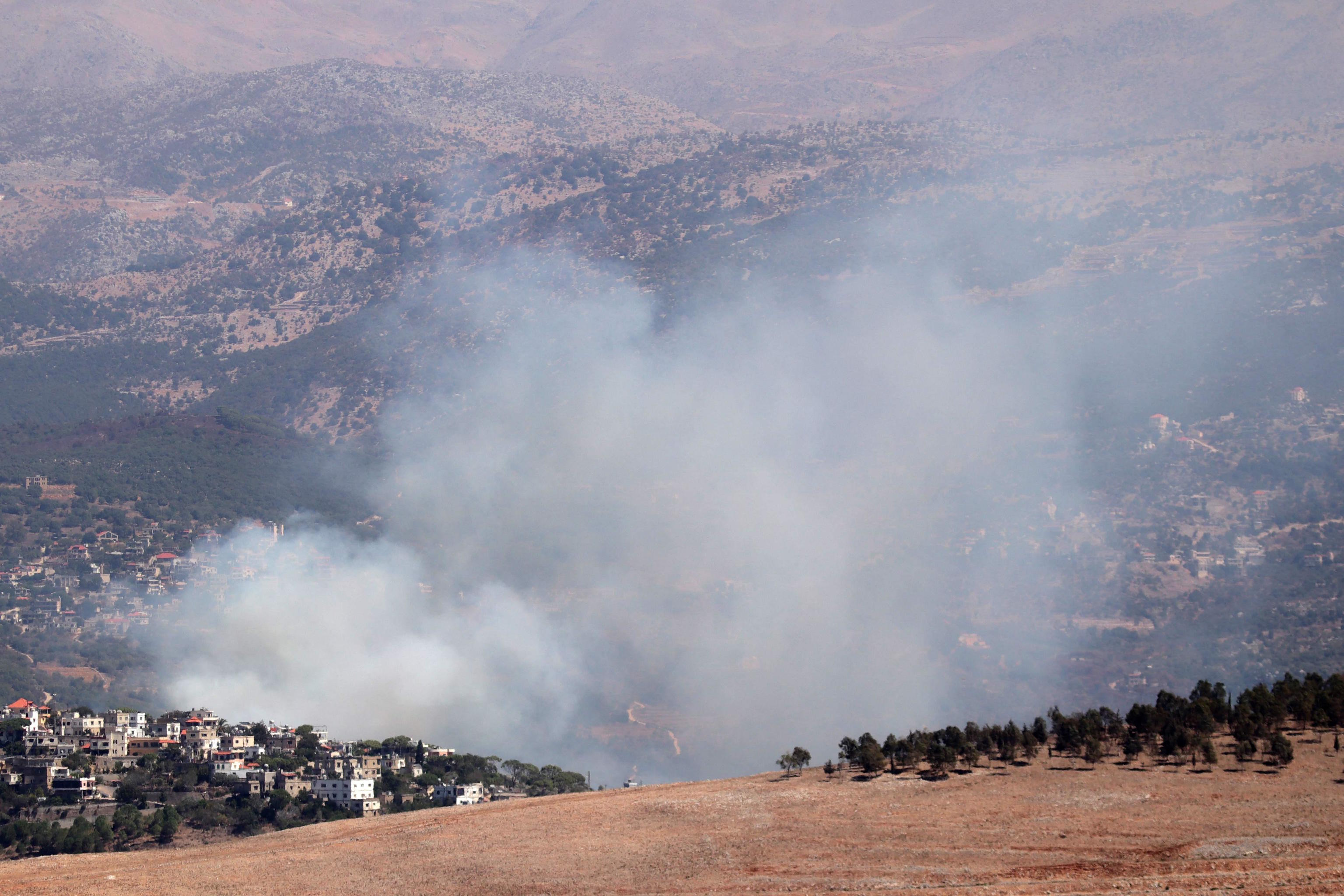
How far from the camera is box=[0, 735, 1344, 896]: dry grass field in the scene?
47.8 m

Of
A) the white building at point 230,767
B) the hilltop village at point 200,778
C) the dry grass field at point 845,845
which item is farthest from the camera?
the white building at point 230,767

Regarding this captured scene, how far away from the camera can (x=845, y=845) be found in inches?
2088

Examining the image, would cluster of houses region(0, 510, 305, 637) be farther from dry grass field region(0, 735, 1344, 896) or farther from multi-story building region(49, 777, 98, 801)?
dry grass field region(0, 735, 1344, 896)

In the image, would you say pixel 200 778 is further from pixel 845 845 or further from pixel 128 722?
pixel 845 845

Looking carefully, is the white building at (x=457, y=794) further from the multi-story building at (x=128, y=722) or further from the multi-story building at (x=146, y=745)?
the multi-story building at (x=128, y=722)

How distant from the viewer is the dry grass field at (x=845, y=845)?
157 feet

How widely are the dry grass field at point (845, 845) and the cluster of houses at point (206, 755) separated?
20933 mm

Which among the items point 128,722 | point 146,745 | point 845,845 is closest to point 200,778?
point 146,745

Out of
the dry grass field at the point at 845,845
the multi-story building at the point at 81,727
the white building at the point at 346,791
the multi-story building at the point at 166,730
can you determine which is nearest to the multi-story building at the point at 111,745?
the multi-story building at the point at 81,727

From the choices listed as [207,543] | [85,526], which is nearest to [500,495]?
[207,543]

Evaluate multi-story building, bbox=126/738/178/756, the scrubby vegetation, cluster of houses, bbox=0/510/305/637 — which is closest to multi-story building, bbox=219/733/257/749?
multi-story building, bbox=126/738/178/756

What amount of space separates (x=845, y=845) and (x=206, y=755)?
51.0 metres

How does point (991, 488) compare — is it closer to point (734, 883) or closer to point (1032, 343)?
point (1032, 343)

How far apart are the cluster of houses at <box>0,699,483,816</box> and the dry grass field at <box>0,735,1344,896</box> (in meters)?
20.9
